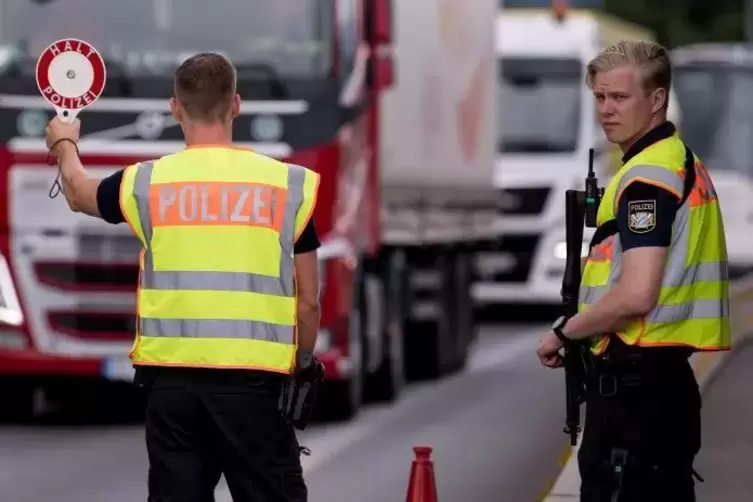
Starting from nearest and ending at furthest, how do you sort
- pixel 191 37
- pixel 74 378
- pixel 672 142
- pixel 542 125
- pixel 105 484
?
pixel 672 142 < pixel 105 484 < pixel 191 37 < pixel 74 378 < pixel 542 125

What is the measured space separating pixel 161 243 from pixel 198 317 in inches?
8.6

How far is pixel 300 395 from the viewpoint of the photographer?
6.61m

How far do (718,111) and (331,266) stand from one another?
2095cm

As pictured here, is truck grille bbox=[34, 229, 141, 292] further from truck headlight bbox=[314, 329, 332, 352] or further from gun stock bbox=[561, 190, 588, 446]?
Answer: gun stock bbox=[561, 190, 588, 446]

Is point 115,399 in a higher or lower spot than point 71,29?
lower

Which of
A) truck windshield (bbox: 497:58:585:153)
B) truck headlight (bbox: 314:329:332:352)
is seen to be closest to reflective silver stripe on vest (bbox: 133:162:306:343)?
truck headlight (bbox: 314:329:332:352)

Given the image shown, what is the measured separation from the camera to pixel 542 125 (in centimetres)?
2650

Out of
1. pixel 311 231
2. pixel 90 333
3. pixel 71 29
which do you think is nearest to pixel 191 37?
pixel 71 29

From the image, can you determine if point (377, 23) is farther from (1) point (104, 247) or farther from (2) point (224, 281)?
(2) point (224, 281)

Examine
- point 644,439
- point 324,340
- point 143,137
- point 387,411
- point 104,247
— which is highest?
point 644,439

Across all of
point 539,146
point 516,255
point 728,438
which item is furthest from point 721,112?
point 728,438

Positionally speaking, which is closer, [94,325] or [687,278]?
[687,278]

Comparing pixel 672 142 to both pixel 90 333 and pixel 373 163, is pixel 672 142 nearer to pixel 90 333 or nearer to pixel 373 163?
pixel 90 333

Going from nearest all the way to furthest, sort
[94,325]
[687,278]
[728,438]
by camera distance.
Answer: [687,278] < [728,438] < [94,325]
